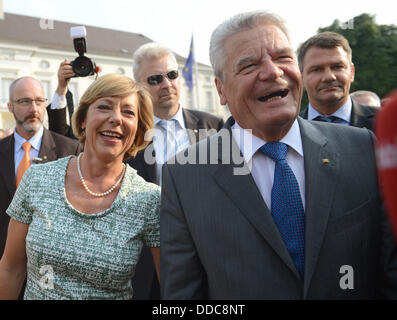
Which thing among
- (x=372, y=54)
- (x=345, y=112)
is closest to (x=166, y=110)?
(x=345, y=112)

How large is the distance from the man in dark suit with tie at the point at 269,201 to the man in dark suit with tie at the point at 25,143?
2.36 metres

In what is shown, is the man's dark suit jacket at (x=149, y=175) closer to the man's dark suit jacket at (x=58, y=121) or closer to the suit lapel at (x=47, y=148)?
the suit lapel at (x=47, y=148)

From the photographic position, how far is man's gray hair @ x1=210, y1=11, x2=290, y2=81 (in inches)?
82.7

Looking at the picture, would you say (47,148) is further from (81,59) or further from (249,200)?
(249,200)

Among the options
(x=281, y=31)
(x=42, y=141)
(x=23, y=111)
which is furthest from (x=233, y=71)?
(x=23, y=111)

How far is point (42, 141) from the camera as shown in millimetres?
4215

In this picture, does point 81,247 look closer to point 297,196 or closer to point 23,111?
point 297,196

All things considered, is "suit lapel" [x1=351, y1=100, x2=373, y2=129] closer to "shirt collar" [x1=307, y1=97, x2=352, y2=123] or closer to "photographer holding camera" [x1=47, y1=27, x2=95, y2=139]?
"shirt collar" [x1=307, y1=97, x2=352, y2=123]

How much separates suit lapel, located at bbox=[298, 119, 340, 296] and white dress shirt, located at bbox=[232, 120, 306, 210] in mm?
46

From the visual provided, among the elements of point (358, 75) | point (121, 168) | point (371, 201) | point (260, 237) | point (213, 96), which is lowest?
point (260, 237)

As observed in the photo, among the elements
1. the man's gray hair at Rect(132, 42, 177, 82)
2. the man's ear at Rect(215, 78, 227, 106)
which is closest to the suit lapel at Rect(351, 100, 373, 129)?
the man's ear at Rect(215, 78, 227, 106)

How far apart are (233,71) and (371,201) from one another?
3.03 feet

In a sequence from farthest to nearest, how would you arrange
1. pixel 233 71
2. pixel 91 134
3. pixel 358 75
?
pixel 358 75, pixel 91 134, pixel 233 71

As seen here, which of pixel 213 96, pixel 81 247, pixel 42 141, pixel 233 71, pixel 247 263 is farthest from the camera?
pixel 213 96
